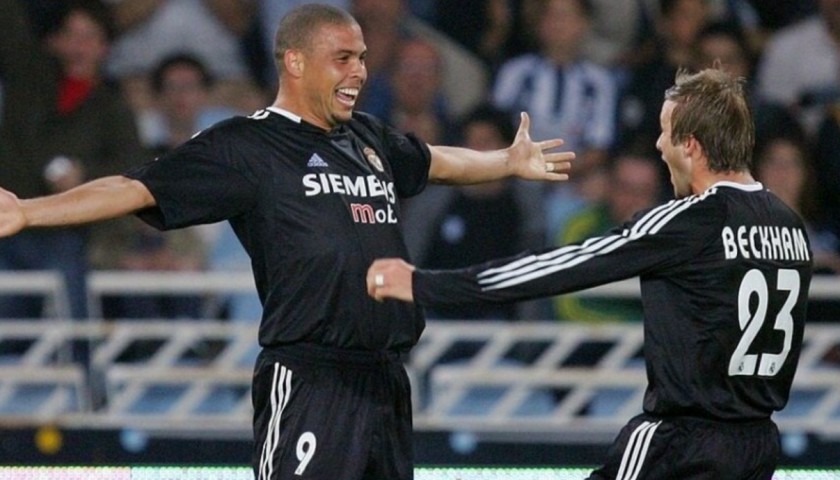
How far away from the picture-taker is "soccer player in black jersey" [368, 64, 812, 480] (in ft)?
16.9

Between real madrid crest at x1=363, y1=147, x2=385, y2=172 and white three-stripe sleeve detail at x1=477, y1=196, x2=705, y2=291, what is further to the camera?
real madrid crest at x1=363, y1=147, x2=385, y2=172

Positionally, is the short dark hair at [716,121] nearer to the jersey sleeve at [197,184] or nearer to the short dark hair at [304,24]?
the short dark hair at [304,24]

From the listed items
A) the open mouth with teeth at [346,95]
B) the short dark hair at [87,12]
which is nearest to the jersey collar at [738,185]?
the open mouth with teeth at [346,95]

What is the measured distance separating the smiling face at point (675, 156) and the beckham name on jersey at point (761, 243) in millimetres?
233

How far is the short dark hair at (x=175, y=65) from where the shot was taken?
9570 mm

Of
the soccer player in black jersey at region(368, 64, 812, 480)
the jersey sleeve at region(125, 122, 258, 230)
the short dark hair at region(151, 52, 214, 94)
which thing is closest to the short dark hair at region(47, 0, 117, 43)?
the short dark hair at region(151, 52, 214, 94)

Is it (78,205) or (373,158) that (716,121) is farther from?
(78,205)

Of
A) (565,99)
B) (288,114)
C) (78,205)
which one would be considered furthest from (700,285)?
(565,99)

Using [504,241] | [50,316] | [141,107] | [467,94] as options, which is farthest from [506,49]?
[50,316]

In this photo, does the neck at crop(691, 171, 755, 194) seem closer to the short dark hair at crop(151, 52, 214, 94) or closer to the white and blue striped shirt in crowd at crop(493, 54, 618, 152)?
the white and blue striped shirt in crowd at crop(493, 54, 618, 152)

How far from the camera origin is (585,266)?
515cm

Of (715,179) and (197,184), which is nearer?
(715,179)

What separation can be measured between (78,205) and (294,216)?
0.66m

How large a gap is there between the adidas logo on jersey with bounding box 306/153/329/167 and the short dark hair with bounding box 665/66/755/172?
3.59ft
